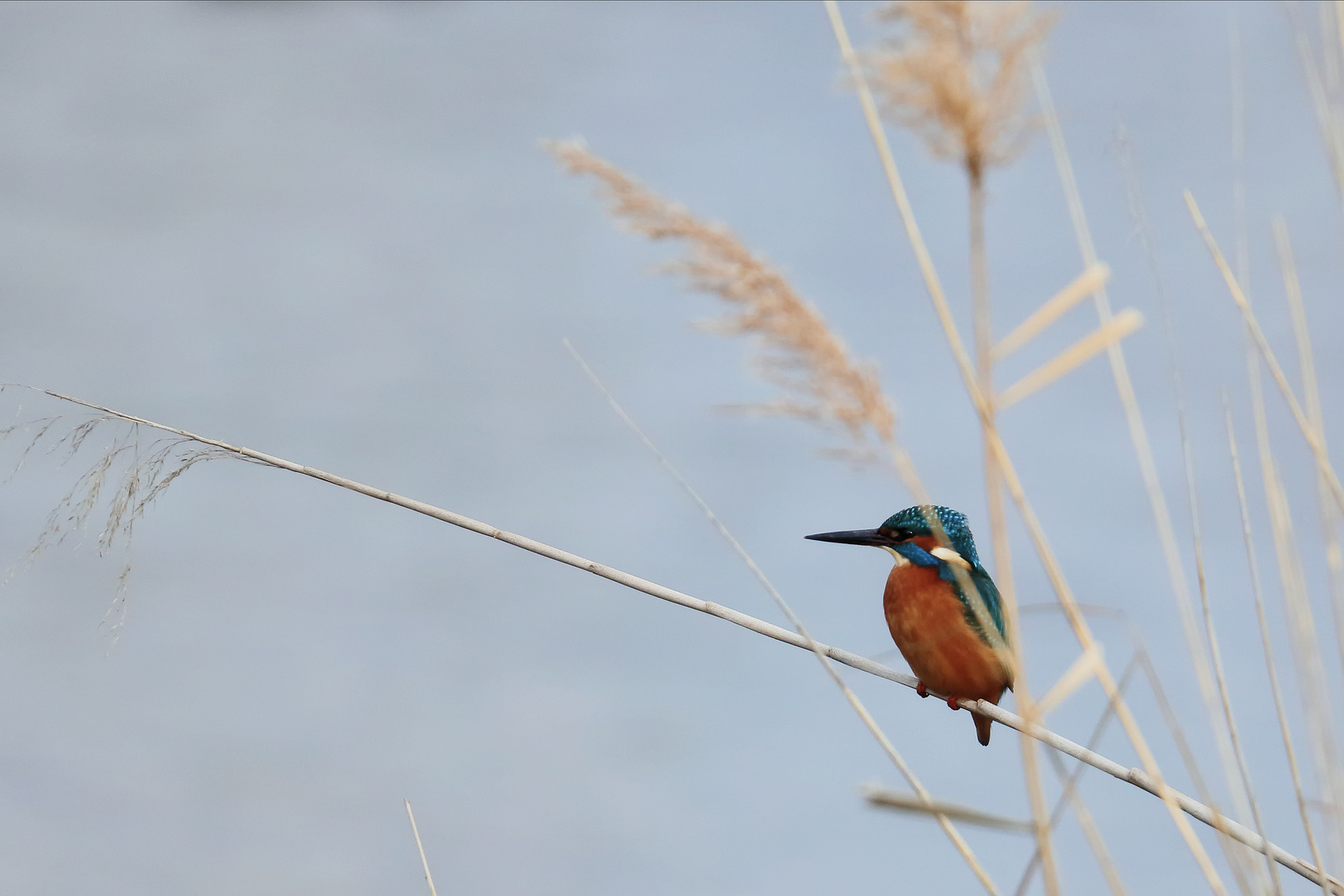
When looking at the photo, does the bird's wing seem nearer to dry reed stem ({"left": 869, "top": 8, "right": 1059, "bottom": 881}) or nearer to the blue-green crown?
the blue-green crown

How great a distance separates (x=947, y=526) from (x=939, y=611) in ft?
0.96

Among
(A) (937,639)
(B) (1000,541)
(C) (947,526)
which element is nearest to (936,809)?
(B) (1000,541)

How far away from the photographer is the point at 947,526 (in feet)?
9.83

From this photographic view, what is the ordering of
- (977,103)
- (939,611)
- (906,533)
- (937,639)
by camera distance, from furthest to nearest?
1. (906,533)
2. (939,611)
3. (937,639)
4. (977,103)

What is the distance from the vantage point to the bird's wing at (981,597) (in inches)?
108

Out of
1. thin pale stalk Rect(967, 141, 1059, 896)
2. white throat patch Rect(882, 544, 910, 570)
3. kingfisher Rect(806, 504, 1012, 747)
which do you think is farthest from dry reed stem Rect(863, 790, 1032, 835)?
white throat patch Rect(882, 544, 910, 570)

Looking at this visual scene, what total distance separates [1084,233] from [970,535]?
1.70 meters

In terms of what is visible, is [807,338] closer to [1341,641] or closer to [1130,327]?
[1130,327]

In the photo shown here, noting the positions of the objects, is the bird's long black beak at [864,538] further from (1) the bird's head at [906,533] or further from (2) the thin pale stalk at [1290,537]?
(2) the thin pale stalk at [1290,537]

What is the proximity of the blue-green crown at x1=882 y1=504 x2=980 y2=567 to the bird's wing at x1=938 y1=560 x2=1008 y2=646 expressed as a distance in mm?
49

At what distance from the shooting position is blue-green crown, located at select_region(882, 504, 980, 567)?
2.92 metres

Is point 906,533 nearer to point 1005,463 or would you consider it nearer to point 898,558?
point 898,558

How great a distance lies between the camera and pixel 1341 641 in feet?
5.05

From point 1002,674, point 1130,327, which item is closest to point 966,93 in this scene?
point 1130,327
